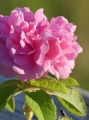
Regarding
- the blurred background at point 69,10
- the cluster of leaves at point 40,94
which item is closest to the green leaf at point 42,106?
the cluster of leaves at point 40,94

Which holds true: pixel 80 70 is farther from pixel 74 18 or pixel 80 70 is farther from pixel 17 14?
pixel 17 14

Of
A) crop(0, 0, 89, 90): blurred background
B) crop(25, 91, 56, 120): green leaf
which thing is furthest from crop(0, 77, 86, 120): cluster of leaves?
crop(0, 0, 89, 90): blurred background

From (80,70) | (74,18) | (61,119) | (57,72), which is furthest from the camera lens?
(74,18)

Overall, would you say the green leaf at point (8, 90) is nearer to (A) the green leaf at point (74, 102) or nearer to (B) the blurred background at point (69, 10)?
(A) the green leaf at point (74, 102)

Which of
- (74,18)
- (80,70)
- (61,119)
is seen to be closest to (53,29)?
(61,119)

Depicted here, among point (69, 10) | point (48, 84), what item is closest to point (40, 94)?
point (48, 84)
